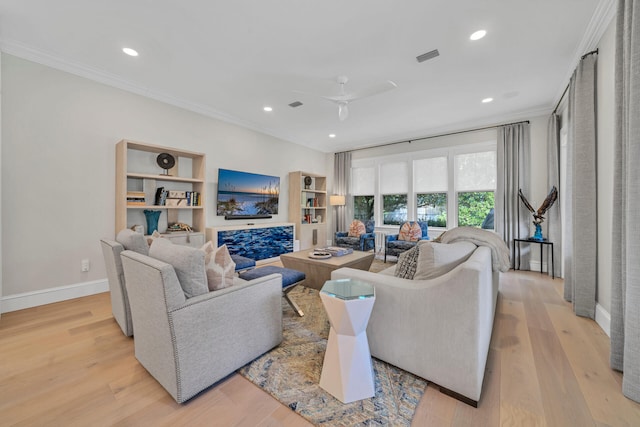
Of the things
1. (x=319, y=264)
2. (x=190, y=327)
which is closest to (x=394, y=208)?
(x=319, y=264)

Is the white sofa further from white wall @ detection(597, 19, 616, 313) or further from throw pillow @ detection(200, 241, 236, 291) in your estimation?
white wall @ detection(597, 19, 616, 313)

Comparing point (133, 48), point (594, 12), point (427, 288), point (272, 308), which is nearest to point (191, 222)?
point (133, 48)

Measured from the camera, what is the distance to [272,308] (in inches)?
69.1

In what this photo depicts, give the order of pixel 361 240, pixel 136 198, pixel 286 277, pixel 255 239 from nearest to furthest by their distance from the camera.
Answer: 1. pixel 286 277
2. pixel 136 198
3. pixel 255 239
4. pixel 361 240

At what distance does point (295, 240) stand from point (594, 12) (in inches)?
195

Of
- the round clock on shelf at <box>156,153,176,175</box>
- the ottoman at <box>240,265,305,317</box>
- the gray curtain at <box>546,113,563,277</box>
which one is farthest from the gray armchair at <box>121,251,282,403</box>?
the gray curtain at <box>546,113,563,277</box>

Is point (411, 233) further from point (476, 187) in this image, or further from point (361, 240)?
point (476, 187)

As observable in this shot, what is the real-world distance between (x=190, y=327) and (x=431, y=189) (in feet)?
16.9

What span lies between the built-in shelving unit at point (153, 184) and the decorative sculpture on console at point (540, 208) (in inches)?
209

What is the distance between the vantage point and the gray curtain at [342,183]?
632cm

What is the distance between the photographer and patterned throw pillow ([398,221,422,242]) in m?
4.57

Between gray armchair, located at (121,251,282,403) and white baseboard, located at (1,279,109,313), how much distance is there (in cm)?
201

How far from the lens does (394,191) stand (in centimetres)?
572

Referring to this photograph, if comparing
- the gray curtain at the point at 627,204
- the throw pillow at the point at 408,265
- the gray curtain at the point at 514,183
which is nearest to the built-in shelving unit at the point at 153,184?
the throw pillow at the point at 408,265
